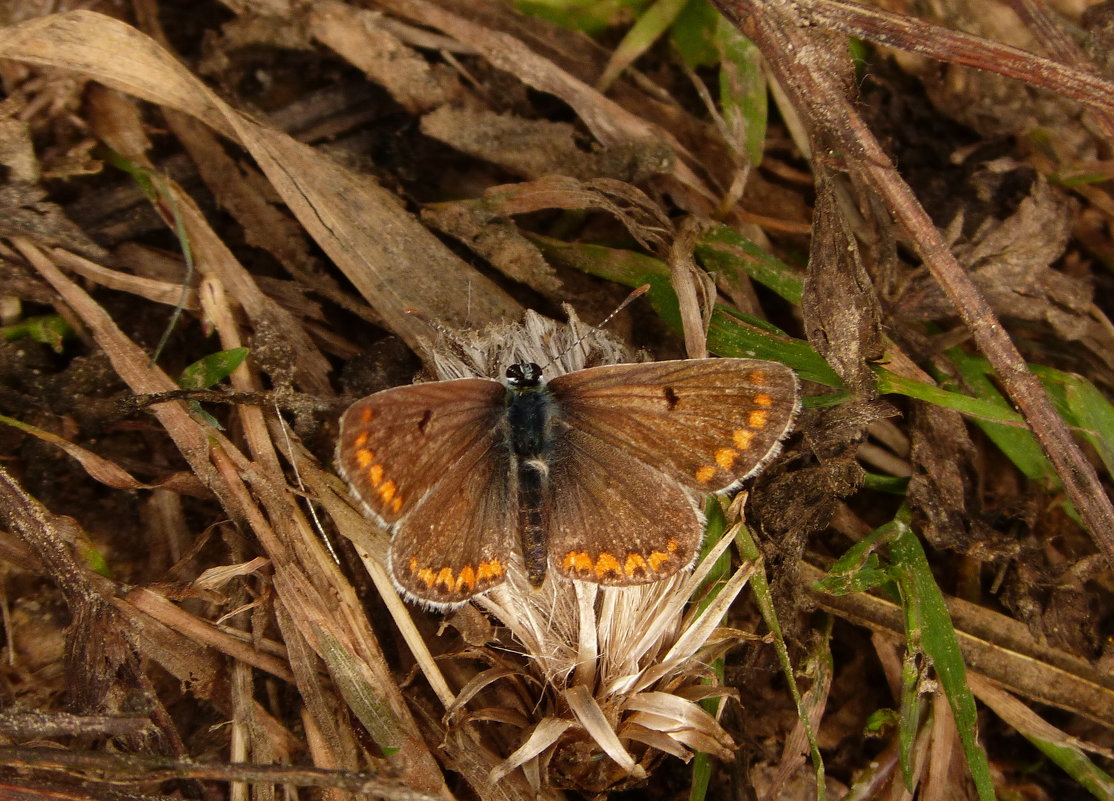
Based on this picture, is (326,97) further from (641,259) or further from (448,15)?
(641,259)

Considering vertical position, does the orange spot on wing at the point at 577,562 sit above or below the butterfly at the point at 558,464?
below

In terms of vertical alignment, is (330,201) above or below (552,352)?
above

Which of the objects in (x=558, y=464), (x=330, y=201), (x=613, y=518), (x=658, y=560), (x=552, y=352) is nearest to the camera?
(x=658, y=560)

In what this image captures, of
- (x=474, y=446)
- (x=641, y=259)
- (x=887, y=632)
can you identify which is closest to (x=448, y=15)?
(x=641, y=259)

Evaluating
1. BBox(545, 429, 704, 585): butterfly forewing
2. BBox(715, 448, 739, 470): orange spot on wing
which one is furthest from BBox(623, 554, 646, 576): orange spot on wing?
BBox(715, 448, 739, 470): orange spot on wing

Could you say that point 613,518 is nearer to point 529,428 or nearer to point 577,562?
point 577,562

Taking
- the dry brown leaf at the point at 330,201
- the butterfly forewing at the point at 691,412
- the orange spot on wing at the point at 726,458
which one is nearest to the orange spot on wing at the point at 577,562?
the butterfly forewing at the point at 691,412

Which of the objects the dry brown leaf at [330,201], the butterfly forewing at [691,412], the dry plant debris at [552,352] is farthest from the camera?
the dry brown leaf at [330,201]

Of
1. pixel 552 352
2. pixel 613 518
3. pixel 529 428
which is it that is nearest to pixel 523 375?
pixel 529 428

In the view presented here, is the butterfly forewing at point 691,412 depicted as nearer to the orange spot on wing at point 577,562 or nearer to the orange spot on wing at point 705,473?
the orange spot on wing at point 705,473
